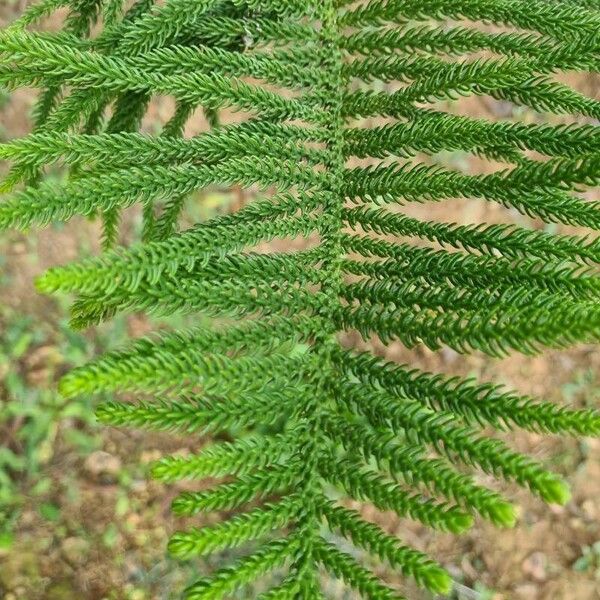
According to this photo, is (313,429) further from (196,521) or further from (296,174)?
(196,521)

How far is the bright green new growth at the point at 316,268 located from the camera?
1.05 meters

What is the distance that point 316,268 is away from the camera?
54.9 inches

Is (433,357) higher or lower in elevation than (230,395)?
lower

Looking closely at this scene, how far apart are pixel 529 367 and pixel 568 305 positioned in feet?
11.2

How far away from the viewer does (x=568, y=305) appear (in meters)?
1.05

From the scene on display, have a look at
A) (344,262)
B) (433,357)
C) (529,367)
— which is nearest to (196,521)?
(433,357)

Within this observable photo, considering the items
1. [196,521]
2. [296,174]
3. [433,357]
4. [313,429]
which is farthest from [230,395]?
[433,357]

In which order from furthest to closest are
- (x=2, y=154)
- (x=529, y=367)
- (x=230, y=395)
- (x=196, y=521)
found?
(x=529, y=367), (x=196, y=521), (x=2, y=154), (x=230, y=395)

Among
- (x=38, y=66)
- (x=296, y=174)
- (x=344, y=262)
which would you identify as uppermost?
(x=38, y=66)

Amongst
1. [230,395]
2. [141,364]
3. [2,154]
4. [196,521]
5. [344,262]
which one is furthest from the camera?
[196,521]

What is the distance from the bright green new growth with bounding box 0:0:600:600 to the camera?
1.05 metres

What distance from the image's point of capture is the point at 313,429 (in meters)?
1.18

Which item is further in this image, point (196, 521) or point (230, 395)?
point (196, 521)

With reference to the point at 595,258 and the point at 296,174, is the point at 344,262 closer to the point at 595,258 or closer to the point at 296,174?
the point at 296,174
